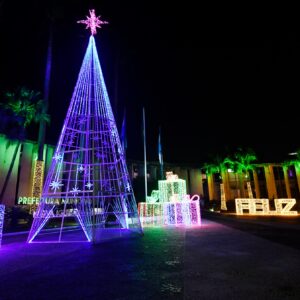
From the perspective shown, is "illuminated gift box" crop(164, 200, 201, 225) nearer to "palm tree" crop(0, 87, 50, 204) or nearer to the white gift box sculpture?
the white gift box sculpture

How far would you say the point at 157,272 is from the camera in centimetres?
549

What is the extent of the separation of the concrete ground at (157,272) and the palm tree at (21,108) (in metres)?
16.6

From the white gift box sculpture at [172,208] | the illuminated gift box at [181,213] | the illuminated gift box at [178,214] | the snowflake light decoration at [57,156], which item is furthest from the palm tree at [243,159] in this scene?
the snowflake light decoration at [57,156]

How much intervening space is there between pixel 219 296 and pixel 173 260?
107 inches

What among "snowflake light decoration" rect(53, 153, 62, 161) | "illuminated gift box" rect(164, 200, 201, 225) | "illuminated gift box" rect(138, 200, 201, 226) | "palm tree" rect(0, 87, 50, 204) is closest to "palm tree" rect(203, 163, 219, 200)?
"illuminated gift box" rect(138, 200, 201, 226)

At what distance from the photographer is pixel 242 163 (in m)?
40.0

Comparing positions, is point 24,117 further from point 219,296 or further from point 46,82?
point 219,296

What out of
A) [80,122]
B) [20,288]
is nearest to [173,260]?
[20,288]

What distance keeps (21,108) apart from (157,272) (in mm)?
22660

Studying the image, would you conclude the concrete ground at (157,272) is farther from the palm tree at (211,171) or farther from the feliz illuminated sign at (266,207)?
the palm tree at (211,171)

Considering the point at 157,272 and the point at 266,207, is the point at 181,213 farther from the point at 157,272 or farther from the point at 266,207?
the point at 266,207

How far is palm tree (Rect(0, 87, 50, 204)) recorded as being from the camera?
22562 millimetres

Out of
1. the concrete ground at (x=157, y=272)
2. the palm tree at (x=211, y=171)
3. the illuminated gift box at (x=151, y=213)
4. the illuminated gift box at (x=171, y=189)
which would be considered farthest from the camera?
the palm tree at (x=211, y=171)

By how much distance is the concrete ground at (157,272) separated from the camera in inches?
167
